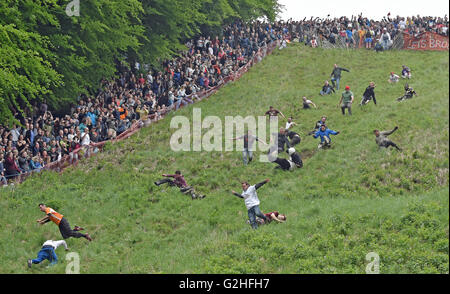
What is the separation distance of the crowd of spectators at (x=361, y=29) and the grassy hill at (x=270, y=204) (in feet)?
46.5

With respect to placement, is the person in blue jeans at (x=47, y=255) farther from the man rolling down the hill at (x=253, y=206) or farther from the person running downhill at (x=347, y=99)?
the person running downhill at (x=347, y=99)

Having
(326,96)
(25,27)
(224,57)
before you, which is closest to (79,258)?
(25,27)

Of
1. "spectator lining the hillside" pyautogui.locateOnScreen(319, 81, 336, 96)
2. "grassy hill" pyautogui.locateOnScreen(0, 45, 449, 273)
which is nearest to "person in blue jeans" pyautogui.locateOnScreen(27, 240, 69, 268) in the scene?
"grassy hill" pyautogui.locateOnScreen(0, 45, 449, 273)

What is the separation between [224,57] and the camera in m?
43.1

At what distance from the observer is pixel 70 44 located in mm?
32125

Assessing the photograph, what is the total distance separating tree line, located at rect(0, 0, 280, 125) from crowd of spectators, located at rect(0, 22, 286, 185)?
88 centimetres

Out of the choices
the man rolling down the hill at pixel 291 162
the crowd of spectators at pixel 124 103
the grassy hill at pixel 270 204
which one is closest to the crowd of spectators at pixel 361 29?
the crowd of spectators at pixel 124 103

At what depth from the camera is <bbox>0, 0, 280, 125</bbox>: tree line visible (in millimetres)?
26094

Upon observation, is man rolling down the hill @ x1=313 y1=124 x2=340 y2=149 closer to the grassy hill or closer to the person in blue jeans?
the grassy hill

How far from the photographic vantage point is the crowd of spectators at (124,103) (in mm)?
26188

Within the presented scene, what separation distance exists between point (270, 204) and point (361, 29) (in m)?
31.0

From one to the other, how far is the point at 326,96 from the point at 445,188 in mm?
15867

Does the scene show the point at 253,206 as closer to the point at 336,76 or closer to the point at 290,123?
the point at 290,123
